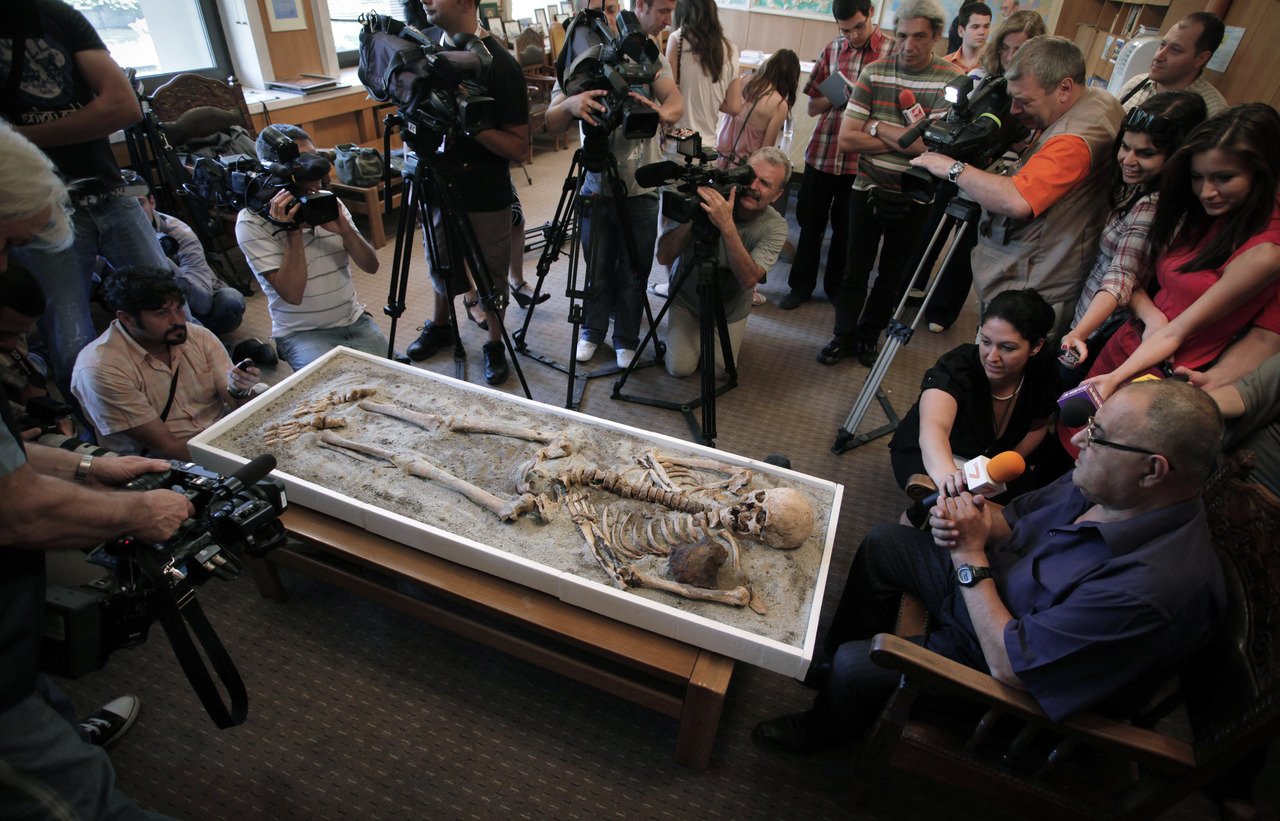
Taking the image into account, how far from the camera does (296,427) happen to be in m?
2.30

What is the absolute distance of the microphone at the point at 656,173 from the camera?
2516 mm

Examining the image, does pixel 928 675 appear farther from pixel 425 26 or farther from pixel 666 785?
pixel 425 26

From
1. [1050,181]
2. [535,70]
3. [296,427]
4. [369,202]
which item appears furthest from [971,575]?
[535,70]

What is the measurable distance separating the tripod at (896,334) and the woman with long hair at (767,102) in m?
1.81

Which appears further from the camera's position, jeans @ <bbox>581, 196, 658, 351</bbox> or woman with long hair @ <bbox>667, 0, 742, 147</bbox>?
woman with long hair @ <bbox>667, 0, 742, 147</bbox>

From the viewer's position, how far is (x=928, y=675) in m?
1.47

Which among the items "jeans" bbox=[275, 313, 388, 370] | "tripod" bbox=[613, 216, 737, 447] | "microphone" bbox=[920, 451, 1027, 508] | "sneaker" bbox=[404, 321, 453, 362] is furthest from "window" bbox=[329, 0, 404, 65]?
"microphone" bbox=[920, 451, 1027, 508]

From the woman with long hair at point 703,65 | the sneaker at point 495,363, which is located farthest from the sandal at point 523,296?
the woman with long hair at point 703,65

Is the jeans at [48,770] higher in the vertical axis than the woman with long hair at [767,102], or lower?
lower

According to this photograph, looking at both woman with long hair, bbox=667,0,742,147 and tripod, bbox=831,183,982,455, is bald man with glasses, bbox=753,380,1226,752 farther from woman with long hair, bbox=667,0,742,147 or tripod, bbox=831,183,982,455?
woman with long hair, bbox=667,0,742,147

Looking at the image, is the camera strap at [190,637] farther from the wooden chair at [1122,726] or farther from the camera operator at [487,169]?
the camera operator at [487,169]

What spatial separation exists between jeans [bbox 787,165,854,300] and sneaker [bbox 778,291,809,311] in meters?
0.02

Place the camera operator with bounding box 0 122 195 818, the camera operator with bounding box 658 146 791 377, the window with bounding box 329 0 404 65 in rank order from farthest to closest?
the window with bounding box 329 0 404 65, the camera operator with bounding box 658 146 791 377, the camera operator with bounding box 0 122 195 818

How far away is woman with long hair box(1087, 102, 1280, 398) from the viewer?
1.93 metres
